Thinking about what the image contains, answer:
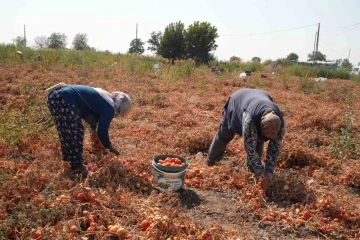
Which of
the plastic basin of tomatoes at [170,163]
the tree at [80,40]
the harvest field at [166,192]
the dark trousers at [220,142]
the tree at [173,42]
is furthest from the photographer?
the tree at [80,40]

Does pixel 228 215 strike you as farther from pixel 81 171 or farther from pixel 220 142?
pixel 81 171

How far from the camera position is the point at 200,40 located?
110 feet

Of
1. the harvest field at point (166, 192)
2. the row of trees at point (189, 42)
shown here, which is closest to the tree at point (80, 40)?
the row of trees at point (189, 42)

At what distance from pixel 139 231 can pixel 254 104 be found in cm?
208

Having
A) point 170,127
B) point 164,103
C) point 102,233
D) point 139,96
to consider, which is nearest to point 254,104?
point 102,233

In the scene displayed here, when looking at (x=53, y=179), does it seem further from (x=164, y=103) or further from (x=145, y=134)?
(x=164, y=103)

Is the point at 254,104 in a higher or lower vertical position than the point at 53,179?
higher

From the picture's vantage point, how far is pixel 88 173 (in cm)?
385

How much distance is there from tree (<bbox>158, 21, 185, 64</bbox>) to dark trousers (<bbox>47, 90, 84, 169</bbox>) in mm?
29487

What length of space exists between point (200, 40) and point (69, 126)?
3111 cm

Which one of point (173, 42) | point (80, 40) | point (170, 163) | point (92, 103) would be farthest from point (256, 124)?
point (80, 40)

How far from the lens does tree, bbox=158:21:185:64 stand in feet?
108

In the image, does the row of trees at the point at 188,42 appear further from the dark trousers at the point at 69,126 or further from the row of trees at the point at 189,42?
the dark trousers at the point at 69,126

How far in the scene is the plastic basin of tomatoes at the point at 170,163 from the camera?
3.67 m
